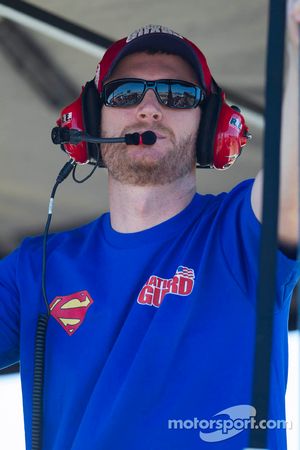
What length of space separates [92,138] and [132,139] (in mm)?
110

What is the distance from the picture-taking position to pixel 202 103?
204 cm

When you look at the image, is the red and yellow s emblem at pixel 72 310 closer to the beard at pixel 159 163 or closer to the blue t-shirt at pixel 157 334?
the blue t-shirt at pixel 157 334

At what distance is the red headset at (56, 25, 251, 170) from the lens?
1994mm

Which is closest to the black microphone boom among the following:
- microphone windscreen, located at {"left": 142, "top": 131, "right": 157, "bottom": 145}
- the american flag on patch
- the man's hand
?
microphone windscreen, located at {"left": 142, "top": 131, "right": 157, "bottom": 145}

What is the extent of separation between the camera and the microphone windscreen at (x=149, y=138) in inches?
73.4

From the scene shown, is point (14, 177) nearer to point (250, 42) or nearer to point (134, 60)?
point (250, 42)

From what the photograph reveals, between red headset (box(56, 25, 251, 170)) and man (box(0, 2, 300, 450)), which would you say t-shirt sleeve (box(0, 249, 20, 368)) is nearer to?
man (box(0, 2, 300, 450))

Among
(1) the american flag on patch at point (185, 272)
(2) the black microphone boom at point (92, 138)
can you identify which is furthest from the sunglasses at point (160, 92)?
(1) the american flag on patch at point (185, 272)

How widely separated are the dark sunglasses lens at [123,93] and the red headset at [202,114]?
1.5 inches

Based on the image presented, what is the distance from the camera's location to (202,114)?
2.03 metres

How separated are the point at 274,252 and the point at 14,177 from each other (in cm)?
252

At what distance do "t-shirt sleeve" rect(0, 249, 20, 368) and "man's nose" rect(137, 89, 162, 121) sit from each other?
1.41ft

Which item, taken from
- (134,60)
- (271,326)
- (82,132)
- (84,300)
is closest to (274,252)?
(271,326)

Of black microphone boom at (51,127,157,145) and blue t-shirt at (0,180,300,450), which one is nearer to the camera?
blue t-shirt at (0,180,300,450)
